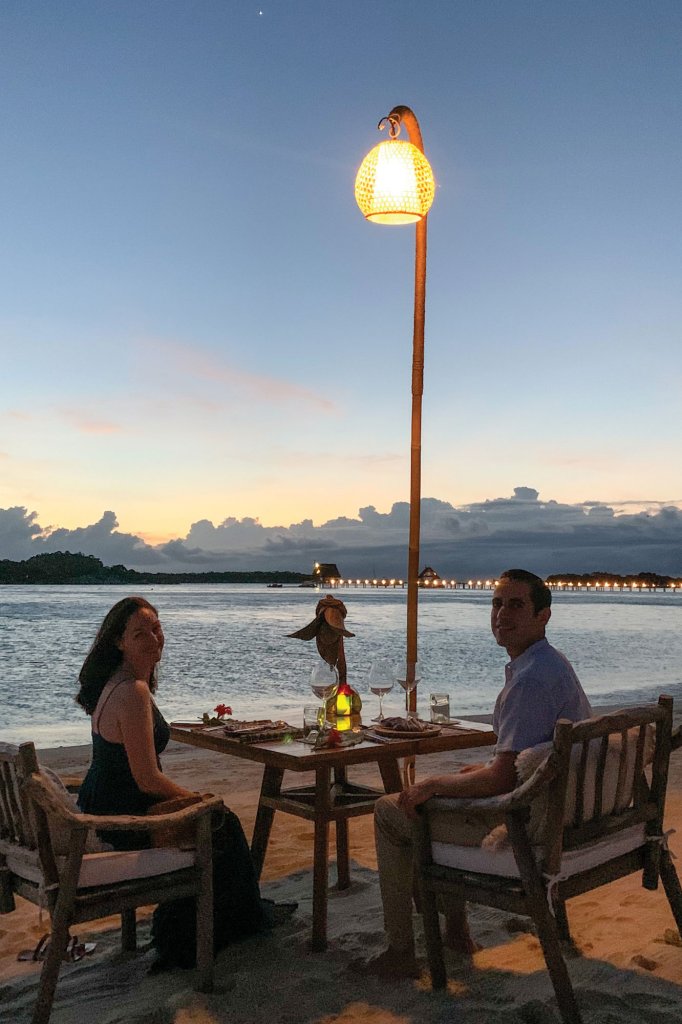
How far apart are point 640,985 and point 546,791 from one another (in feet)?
2.86

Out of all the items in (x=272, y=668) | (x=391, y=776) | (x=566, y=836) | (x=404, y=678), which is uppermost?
(x=404, y=678)

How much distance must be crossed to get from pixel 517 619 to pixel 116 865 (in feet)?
4.84

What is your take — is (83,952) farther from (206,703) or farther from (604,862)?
(206,703)

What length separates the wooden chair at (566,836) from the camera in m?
2.73

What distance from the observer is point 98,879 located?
284 centimetres

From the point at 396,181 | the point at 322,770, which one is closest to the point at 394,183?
the point at 396,181

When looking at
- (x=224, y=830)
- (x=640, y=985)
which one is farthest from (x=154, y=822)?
(x=640, y=985)

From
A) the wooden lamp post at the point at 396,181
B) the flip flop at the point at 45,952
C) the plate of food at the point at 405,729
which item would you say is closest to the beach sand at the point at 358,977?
the flip flop at the point at 45,952

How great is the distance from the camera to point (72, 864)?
2.72m

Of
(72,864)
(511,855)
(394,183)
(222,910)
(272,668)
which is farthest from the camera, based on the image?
(272,668)

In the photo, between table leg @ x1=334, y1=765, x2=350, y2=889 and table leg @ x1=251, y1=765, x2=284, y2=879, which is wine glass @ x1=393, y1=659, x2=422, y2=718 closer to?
table leg @ x1=334, y1=765, x2=350, y2=889

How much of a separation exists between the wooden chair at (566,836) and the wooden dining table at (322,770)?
49cm

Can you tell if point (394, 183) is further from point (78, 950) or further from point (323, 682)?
point (78, 950)

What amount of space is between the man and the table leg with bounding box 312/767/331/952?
25 cm
